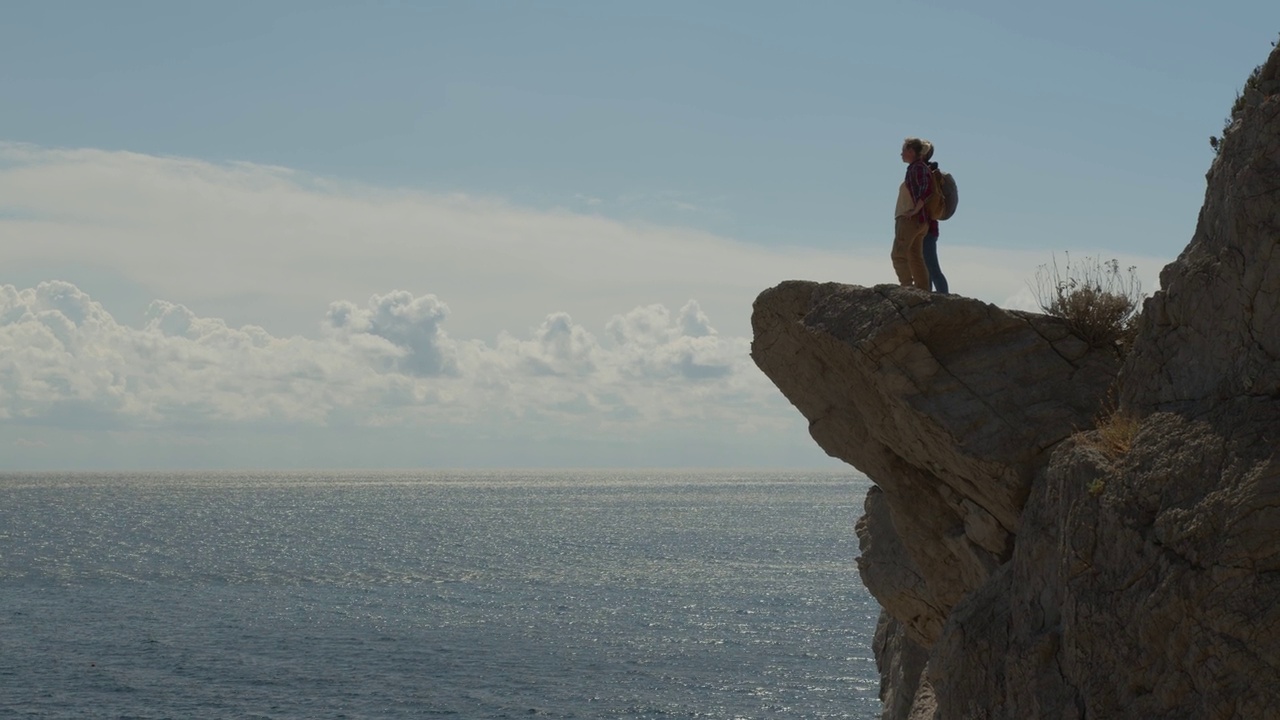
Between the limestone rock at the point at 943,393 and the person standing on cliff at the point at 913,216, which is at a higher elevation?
the person standing on cliff at the point at 913,216

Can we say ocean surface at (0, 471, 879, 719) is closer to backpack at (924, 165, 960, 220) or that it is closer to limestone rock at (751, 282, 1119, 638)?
limestone rock at (751, 282, 1119, 638)

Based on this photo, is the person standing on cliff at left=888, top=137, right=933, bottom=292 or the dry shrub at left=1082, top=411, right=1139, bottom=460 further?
the person standing on cliff at left=888, top=137, right=933, bottom=292

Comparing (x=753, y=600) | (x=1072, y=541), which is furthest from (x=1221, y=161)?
(x=753, y=600)

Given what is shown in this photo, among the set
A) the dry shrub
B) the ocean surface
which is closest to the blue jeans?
the dry shrub

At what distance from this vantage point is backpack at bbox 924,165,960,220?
1811 centimetres

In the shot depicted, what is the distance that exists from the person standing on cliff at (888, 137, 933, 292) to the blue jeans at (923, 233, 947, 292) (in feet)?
0.26

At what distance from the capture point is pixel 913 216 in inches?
719

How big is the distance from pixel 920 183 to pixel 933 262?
128cm

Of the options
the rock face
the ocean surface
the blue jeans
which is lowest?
the ocean surface

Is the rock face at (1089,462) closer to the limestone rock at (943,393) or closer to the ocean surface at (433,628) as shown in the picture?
the limestone rock at (943,393)

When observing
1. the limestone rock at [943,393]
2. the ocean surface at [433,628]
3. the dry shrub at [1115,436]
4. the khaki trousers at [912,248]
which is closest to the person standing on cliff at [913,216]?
the khaki trousers at [912,248]

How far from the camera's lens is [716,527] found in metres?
152

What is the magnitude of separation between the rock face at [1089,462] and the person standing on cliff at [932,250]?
1.53 meters

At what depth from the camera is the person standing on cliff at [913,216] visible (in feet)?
59.6
